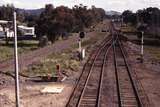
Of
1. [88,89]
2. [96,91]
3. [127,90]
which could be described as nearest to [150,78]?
[127,90]

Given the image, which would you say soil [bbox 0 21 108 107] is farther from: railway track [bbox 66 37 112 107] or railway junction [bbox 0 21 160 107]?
railway track [bbox 66 37 112 107]

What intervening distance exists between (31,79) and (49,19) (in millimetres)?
55370

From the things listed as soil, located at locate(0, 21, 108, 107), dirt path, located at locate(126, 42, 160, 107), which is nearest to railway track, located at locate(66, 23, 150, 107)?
dirt path, located at locate(126, 42, 160, 107)

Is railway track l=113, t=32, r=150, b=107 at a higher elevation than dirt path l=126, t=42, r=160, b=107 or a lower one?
higher

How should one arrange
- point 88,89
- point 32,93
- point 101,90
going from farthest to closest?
point 88,89 < point 101,90 < point 32,93

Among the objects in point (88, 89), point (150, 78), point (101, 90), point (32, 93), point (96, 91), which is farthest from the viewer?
point (150, 78)

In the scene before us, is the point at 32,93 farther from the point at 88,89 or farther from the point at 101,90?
the point at 101,90

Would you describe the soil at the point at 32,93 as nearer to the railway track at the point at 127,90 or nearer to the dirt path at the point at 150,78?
the railway track at the point at 127,90

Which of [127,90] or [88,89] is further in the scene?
[88,89]

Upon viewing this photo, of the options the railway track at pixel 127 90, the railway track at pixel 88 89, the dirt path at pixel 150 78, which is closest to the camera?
the railway track at pixel 127 90

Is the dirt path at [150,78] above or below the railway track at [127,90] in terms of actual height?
below

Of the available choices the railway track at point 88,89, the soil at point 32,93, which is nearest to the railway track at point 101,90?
the railway track at point 88,89

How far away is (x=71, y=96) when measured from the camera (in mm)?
22500

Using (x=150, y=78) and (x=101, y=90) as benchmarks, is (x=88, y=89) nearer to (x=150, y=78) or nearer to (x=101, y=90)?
(x=101, y=90)
